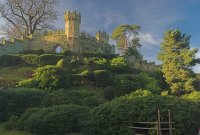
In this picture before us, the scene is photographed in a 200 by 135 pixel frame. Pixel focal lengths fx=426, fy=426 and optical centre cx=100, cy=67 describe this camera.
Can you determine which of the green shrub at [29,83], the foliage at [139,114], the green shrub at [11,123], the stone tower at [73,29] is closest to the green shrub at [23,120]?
the green shrub at [11,123]

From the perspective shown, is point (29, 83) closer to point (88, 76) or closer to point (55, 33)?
point (88, 76)

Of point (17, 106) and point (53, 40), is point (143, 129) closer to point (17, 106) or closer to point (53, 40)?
point (17, 106)

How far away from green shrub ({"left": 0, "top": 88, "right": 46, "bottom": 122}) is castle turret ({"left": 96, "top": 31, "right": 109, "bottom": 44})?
121 feet

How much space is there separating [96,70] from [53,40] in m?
18.0

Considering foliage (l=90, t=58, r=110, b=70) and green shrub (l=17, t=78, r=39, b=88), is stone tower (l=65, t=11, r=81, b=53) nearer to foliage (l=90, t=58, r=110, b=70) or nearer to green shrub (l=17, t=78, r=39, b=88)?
foliage (l=90, t=58, r=110, b=70)

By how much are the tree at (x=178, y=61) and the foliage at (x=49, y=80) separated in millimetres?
13135

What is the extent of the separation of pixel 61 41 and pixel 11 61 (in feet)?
45.0

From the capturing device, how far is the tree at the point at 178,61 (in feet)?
157

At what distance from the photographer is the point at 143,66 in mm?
61875

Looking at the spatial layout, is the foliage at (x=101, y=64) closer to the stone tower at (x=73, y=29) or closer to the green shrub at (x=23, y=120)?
the stone tower at (x=73, y=29)

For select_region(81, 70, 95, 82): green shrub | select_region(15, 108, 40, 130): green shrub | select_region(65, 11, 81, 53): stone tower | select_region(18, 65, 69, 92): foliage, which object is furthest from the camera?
select_region(65, 11, 81, 53): stone tower

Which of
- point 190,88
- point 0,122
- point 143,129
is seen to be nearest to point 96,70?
point 190,88

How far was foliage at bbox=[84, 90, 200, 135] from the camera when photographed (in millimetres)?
27422

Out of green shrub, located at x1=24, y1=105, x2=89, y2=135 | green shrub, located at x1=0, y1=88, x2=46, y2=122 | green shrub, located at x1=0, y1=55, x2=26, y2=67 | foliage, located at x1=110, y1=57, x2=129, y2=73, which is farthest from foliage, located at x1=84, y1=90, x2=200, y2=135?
green shrub, located at x1=0, y1=55, x2=26, y2=67
